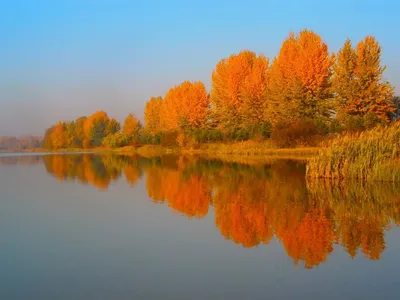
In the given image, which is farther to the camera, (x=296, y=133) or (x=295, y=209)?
(x=296, y=133)

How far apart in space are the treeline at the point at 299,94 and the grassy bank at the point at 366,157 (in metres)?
18.0

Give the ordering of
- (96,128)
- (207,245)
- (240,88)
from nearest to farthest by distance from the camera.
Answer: (207,245) → (240,88) → (96,128)

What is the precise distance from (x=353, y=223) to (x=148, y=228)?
4.43m

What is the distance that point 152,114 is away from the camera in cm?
7431

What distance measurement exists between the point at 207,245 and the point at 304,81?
103 ft

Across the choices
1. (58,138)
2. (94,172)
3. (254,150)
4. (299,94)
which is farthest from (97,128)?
(94,172)

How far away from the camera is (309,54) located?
3747cm

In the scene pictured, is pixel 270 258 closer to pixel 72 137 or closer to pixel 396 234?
pixel 396 234

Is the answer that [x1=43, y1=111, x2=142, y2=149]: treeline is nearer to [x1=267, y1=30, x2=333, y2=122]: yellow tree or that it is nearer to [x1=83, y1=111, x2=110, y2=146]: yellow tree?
[x1=83, y1=111, x2=110, y2=146]: yellow tree

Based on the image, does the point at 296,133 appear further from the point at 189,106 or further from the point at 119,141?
the point at 119,141

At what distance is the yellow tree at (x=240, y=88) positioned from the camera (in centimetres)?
4328

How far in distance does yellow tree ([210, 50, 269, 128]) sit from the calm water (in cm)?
2915

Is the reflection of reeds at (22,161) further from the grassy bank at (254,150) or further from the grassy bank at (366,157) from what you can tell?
the grassy bank at (366,157)

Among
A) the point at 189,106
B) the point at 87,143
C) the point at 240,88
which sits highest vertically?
the point at 240,88
